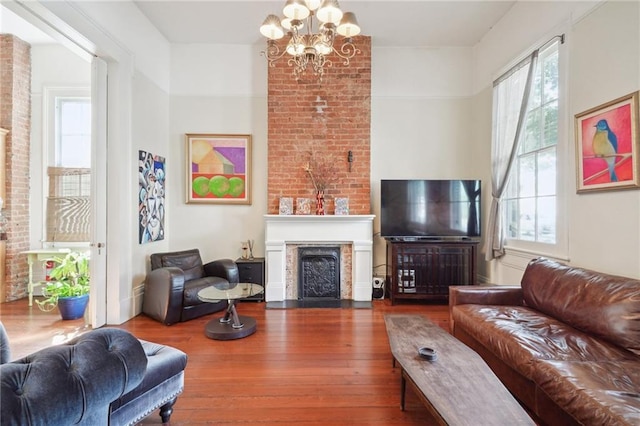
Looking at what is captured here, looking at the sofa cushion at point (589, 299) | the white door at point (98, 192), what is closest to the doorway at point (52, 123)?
the white door at point (98, 192)

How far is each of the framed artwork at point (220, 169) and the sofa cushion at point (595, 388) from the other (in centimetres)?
392

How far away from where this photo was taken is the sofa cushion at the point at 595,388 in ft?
4.10

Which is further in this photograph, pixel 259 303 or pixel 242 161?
pixel 242 161

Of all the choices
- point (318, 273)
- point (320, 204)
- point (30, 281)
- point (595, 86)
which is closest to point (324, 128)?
point (320, 204)

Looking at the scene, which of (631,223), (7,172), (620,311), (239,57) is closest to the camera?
(620,311)

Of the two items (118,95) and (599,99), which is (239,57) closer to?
(118,95)

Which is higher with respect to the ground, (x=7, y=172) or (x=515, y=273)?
(x=7, y=172)

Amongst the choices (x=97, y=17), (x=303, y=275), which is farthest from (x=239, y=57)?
(x=303, y=275)

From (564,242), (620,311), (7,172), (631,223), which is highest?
(7,172)

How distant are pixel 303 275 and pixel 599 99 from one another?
3.62 metres

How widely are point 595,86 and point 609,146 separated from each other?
0.56 m

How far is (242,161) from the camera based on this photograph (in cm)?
450

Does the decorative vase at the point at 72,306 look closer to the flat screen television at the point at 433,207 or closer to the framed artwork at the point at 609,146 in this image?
the flat screen television at the point at 433,207

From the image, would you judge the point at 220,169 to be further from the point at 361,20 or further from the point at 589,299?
the point at 589,299
